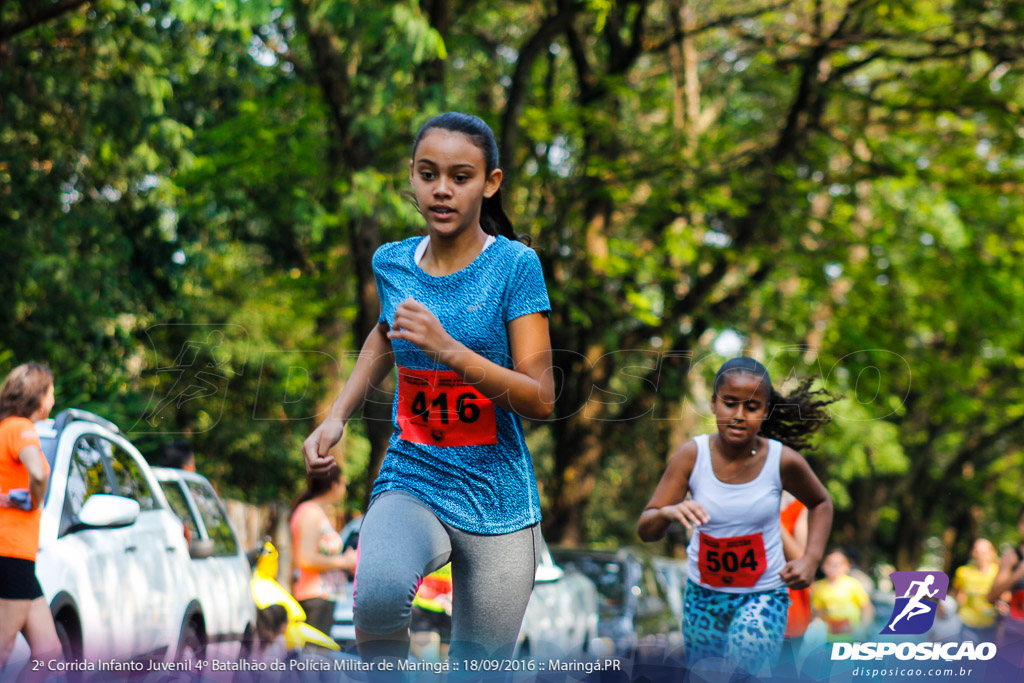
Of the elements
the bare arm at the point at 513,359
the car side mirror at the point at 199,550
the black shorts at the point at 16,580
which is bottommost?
the car side mirror at the point at 199,550

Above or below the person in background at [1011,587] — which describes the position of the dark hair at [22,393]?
above

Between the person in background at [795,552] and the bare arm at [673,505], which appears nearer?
the bare arm at [673,505]

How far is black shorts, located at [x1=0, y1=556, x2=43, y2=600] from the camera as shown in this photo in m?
4.14

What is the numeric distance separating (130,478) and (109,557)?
1.00 metres

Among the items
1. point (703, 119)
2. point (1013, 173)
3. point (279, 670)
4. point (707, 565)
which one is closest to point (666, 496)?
point (707, 565)

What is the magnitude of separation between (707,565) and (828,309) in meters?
13.4

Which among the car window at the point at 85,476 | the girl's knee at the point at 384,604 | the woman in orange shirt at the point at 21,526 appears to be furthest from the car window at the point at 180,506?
the girl's knee at the point at 384,604

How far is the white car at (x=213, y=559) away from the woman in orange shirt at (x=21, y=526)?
1.84 m

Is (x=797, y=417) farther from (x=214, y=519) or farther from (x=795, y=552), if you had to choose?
(x=214, y=519)

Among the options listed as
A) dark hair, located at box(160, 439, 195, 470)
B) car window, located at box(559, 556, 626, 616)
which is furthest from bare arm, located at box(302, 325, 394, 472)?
car window, located at box(559, 556, 626, 616)

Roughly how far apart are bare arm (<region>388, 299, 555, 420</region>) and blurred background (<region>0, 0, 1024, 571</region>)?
740cm

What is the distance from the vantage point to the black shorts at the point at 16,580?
4.14 m

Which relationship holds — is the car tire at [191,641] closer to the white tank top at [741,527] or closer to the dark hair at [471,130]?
the white tank top at [741,527]

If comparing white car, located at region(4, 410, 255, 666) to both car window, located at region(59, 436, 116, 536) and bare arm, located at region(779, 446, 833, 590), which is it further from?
bare arm, located at region(779, 446, 833, 590)
